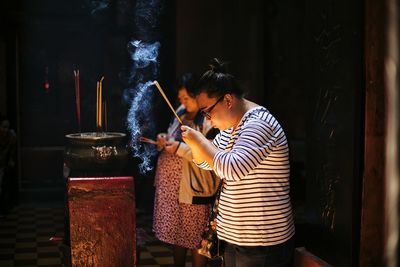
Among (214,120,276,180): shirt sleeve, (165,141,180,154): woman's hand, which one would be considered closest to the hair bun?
(214,120,276,180): shirt sleeve

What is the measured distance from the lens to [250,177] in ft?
11.9

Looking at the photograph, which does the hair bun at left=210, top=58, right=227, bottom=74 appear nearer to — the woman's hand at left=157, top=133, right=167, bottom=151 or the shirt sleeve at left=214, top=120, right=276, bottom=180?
the shirt sleeve at left=214, top=120, right=276, bottom=180

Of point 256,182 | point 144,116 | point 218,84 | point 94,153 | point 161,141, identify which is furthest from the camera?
point 144,116

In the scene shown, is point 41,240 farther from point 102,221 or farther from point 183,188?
point 102,221

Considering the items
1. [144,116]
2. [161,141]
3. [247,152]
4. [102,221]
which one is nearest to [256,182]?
[247,152]

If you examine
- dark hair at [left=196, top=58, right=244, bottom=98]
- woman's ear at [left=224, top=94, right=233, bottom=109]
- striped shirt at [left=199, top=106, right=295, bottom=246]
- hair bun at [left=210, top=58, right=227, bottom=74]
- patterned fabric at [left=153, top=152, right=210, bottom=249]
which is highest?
hair bun at [left=210, top=58, right=227, bottom=74]

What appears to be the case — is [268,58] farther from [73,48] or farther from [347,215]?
[347,215]

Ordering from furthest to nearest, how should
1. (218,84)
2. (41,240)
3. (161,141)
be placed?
(41,240), (161,141), (218,84)

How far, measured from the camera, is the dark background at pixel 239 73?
386 cm

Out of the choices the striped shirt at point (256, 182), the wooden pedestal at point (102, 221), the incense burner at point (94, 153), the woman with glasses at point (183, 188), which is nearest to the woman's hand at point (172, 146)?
the woman with glasses at point (183, 188)

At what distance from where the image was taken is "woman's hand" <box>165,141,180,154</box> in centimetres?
595

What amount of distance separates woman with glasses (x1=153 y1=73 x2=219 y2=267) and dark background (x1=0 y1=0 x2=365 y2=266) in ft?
3.39

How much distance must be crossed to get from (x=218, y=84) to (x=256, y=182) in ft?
2.33

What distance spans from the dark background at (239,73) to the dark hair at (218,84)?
704mm
